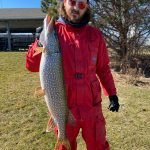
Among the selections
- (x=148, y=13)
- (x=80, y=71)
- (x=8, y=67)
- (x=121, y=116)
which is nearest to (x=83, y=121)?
(x=80, y=71)

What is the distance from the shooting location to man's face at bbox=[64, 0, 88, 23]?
13.5 ft

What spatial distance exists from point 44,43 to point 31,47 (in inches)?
12.1

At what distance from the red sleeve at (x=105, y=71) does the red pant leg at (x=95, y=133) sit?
0.36 m

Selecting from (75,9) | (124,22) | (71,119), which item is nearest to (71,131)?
(71,119)

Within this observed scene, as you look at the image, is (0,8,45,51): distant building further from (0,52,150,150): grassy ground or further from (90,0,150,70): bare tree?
(0,52,150,150): grassy ground

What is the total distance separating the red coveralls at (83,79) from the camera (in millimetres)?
3998

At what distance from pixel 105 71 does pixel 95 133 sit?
0.65 metres

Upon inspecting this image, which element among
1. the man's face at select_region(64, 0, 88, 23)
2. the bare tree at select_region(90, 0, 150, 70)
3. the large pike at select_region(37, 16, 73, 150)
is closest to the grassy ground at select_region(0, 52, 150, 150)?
the large pike at select_region(37, 16, 73, 150)

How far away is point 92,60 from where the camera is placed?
13.4ft

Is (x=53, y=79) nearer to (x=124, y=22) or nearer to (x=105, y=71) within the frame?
(x=105, y=71)

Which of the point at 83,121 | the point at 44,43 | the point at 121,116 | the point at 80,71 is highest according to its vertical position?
the point at 44,43

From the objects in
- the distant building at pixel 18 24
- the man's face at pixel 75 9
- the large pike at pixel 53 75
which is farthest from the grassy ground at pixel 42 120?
the distant building at pixel 18 24

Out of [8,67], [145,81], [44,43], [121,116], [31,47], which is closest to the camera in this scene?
[44,43]

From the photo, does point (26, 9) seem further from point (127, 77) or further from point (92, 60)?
point (92, 60)
